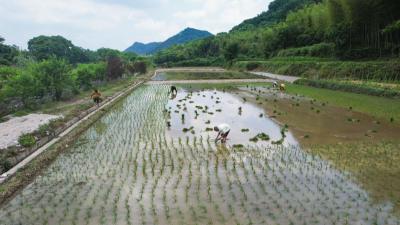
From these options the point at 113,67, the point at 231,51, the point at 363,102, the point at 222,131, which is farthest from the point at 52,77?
the point at 231,51

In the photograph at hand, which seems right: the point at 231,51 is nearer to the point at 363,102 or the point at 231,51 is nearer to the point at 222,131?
the point at 363,102

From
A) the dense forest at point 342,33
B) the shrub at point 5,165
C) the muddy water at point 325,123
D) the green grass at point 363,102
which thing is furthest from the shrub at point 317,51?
the shrub at point 5,165

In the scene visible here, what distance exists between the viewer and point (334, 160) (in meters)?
10.6

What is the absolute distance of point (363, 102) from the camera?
21000mm

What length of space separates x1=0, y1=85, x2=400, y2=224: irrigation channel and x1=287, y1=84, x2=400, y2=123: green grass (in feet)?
21.1

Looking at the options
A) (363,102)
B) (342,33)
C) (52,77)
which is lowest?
(363,102)

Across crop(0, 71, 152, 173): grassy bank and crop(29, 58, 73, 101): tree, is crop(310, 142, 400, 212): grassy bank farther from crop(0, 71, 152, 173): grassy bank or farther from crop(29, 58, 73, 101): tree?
crop(29, 58, 73, 101): tree

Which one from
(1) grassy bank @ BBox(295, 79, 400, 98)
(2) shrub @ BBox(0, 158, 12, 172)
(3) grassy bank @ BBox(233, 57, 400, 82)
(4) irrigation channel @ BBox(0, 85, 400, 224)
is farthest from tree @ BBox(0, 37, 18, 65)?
(2) shrub @ BBox(0, 158, 12, 172)

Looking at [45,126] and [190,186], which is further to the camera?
[45,126]

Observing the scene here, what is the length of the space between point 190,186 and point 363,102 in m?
16.1

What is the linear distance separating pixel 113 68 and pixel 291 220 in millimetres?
37056

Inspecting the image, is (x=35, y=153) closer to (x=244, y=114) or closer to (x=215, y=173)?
(x=215, y=173)

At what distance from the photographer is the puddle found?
555 inches

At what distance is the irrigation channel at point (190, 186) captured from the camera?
7.12 metres
